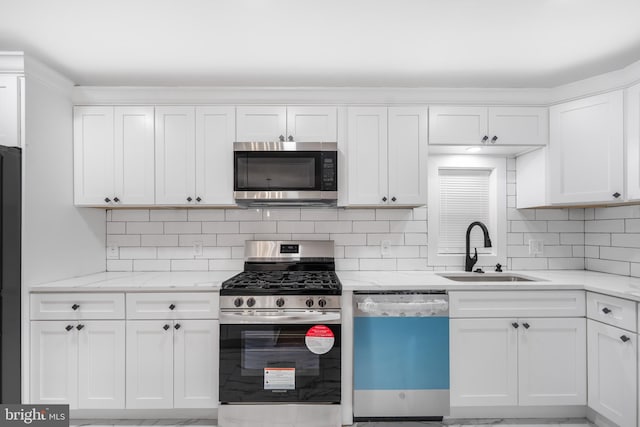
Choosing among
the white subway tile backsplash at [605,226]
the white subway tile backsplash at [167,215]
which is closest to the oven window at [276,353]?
the white subway tile backsplash at [167,215]

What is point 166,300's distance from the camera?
7.22 feet

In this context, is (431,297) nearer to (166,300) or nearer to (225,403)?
(225,403)

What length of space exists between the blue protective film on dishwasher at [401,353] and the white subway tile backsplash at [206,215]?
4.73 feet

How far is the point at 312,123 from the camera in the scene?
8.32ft

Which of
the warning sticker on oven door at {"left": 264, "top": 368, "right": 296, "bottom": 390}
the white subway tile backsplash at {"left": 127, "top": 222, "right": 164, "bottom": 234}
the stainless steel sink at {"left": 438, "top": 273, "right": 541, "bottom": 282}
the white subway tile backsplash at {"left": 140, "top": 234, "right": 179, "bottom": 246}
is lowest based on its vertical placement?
the warning sticker on oven door at {"left": 264, "top": 368, "right": 296, "bottom": 390}

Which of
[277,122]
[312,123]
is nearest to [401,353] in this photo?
[312,123]

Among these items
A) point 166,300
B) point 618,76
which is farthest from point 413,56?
point 166,300

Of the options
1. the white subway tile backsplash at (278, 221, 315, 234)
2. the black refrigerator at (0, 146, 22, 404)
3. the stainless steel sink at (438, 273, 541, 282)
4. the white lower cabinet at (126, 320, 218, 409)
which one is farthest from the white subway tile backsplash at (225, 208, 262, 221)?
the stainless steel sink at (438, 273, 541, 282)

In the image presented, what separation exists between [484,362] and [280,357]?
134 cm

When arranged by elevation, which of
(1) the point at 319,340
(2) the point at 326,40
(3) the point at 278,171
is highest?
(2) the point at 326,40

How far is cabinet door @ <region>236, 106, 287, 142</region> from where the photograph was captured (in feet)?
8.29

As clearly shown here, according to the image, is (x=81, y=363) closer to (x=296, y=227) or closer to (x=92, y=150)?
(x=92, y=150)

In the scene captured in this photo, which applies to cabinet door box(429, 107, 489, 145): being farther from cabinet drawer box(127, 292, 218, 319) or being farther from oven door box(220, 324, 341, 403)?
cabinet drawer box(127, 292, 218, 319)

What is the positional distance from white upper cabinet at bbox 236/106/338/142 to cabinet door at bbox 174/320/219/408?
1402 mm
